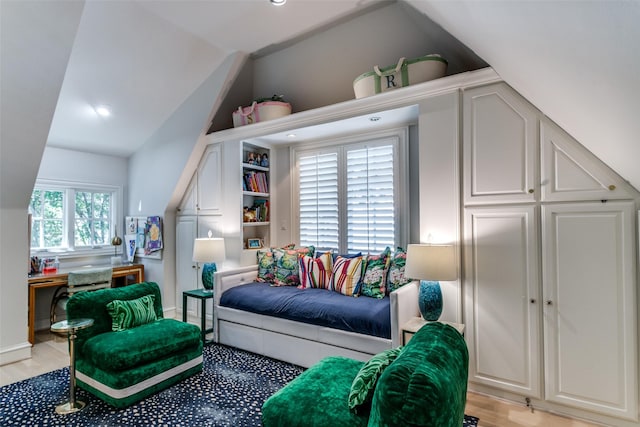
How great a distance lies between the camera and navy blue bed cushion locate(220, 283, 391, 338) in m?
2.53

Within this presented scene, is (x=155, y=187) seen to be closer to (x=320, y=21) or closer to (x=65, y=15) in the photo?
(x=65, y=15)

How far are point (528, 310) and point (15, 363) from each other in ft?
14.3

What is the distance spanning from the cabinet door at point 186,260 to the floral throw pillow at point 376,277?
2.31 m

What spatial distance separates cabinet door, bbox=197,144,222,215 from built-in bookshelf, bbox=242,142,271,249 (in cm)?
31

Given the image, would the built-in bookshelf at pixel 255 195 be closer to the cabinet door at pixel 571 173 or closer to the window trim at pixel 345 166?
the window trim at pixel 345 166

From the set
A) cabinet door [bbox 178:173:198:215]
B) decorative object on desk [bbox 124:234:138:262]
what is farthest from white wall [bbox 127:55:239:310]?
decorative object on desk [bbox 124:234:138:262]

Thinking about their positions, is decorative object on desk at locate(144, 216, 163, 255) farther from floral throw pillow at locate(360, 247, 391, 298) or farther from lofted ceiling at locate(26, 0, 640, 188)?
floral throw pillow at locate(360, 247, 391, 298)

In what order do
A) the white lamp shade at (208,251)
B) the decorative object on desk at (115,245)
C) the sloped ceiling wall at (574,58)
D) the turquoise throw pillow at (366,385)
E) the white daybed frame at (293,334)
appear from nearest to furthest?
1. the sloped ceiling wall at (574,58)
2. the turquoise throw pillow at (366,385)
3. the white daybed frame at (293,334)
4. the white lamp shade at (208,251)
5. the decorative object on desk at (115,245)

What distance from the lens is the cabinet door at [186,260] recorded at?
4.27m

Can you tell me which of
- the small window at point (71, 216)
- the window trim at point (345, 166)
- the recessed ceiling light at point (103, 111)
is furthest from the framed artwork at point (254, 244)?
the small window at point (71, 216)

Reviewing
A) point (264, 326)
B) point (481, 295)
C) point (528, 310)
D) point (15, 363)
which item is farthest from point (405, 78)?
point (15, 363)

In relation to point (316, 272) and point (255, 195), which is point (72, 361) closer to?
point (316, 272)

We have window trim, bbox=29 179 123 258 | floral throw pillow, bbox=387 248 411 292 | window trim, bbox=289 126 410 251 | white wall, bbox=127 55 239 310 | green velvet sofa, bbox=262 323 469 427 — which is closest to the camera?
green velvet sofa, bbox=262 323 469 427

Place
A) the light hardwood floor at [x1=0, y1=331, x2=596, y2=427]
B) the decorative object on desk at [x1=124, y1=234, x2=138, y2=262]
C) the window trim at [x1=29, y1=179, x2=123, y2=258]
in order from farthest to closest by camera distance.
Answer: the decorative object on desk at [x1=124, y1=234, x2=138, y2=262] < the window trim at [x1=29, y1=179, x2=123, y2=258] < the light hardwood floor at [x1=0, y1=331, x2=596, y2=427]
